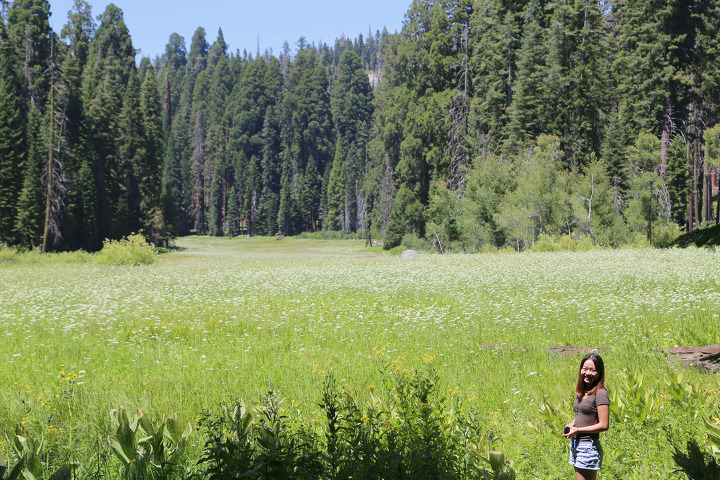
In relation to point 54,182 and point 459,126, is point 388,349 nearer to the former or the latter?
point 459,126

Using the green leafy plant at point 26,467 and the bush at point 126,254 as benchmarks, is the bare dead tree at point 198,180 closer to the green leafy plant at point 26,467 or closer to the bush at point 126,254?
the bush at point 126,254

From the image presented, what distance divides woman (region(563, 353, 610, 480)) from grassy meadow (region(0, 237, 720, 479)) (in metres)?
0.54

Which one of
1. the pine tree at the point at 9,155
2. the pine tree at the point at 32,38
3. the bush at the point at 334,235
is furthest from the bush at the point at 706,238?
the bush at the point at 334,235

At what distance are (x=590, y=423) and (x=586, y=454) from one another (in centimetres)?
24

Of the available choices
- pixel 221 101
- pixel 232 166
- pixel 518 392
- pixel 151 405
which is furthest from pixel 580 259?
pixel 221 101

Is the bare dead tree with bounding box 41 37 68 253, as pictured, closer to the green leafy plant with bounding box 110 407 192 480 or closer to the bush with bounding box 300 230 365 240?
the green leafy plant with bounding box 110 407 192 480

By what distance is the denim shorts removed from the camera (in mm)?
4215

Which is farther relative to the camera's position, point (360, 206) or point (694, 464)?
point (360, 206)

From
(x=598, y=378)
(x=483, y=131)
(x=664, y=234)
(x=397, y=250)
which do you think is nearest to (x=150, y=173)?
(x=397, y=250)

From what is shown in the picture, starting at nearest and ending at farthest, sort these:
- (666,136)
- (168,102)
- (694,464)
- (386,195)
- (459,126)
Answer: (694,464) < (666,136) < (459,126) < (386,195) < (168,102)

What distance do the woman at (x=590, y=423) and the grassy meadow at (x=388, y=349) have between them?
0.54 m

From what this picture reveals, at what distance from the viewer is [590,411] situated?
430cm

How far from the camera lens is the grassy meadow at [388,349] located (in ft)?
18.0

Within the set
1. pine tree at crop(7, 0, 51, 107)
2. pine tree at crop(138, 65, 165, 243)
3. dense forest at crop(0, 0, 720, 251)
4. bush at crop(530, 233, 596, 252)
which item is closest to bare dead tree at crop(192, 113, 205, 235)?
dense forest at crop(0, 0, 720, 251)
